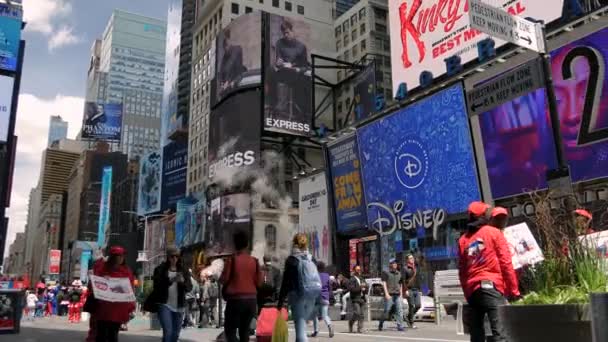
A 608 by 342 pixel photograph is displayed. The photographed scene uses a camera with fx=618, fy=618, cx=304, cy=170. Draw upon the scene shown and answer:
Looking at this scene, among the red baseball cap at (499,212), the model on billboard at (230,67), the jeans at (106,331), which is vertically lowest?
the jeans at (106,331)

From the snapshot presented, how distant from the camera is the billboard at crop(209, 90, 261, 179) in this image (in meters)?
67.4

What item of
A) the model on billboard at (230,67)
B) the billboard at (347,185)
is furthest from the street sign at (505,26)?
the model on billboard at (230,67)

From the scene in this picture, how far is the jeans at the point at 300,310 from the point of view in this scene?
7.48 meters

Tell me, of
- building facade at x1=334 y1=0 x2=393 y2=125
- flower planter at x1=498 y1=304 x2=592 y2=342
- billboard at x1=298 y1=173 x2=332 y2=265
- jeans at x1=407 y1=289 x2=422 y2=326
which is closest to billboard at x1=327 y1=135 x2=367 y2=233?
billboard at x1=298 y1=173 x2=332 y2=265

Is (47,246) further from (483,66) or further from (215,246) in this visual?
(483,66)

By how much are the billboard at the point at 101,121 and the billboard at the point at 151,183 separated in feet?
53.3

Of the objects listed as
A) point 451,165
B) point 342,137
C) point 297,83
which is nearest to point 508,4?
point 451,165

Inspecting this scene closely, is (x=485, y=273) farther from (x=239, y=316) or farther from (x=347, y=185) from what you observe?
(x=347, y=185)

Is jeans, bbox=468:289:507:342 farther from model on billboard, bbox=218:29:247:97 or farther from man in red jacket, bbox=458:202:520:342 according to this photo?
model on billboard, bbox=218:29:247:97

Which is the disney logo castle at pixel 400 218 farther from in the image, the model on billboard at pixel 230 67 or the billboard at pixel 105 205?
the billboard at pixel 105 205

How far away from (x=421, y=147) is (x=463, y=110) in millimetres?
3941

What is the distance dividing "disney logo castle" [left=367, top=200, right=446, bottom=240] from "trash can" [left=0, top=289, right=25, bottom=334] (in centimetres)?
2293

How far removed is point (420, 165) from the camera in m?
33.2

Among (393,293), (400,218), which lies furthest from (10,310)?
(400,218)
